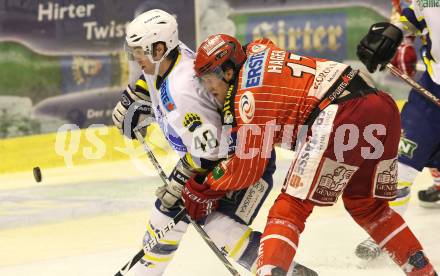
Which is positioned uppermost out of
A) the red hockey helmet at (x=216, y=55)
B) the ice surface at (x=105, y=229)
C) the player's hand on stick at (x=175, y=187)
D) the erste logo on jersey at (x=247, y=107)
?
the red hockey helmet at (x=216, y=55)

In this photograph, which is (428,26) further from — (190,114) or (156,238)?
(156,238)

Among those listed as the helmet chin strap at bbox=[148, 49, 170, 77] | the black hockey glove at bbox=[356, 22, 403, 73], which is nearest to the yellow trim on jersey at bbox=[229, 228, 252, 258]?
the helmet chin strap at bbox=[148, 49, 170, 77]

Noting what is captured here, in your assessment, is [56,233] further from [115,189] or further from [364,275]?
[364,275]

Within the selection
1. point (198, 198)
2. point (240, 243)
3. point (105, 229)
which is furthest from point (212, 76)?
point (105, 229)

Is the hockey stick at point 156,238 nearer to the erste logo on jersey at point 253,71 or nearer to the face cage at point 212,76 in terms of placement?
the face cage at point 212,76

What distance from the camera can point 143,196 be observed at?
5977 millimetres

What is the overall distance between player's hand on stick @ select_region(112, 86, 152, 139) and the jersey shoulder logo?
706 mm

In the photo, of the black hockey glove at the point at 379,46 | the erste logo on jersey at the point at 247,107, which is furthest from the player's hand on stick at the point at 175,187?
the black hockey glove at the point at 379,46

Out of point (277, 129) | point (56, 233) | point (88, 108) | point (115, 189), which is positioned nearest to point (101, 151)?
point (88, 108)

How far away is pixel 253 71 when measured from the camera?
349 centimetres

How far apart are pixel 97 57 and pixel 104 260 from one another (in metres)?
2.72

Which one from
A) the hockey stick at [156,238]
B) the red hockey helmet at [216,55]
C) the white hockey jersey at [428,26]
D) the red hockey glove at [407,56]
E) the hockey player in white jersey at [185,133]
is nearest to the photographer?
the red hockey helmet at [216,55]

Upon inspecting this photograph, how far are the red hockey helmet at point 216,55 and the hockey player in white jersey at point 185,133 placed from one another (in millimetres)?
→ 139

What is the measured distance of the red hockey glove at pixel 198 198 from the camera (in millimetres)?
3705
